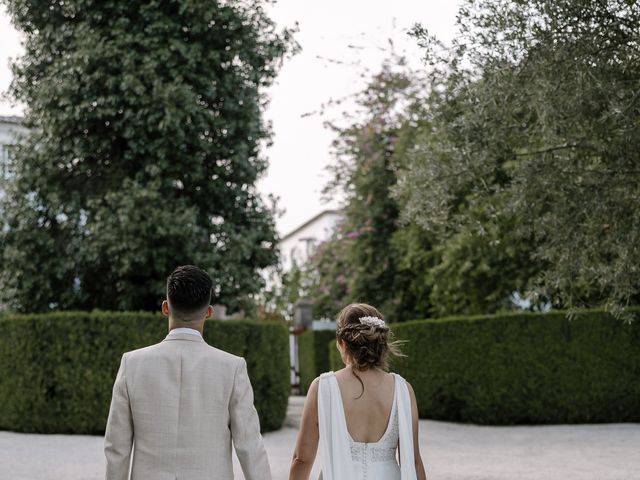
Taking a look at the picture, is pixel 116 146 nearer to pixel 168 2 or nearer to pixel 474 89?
pixel 168 2

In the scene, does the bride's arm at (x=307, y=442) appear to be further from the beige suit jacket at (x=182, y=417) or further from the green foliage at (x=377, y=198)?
the green foliage at (x=377, y=198)

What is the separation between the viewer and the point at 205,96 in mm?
17766

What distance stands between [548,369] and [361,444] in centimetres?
1268

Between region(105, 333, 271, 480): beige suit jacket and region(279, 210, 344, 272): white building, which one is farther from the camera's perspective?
region(279, 210, 344, 272): white building

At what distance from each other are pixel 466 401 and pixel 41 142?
984 cm

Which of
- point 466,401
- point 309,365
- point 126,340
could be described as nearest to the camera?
point 126,340

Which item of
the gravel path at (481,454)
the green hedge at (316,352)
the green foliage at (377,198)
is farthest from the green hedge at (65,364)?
the green hedge at (316,352)

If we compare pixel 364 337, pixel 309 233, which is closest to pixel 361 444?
pixel 364 337

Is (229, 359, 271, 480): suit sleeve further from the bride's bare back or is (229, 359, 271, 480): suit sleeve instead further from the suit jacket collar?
the bride's bare back

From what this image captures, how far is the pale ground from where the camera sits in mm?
10867

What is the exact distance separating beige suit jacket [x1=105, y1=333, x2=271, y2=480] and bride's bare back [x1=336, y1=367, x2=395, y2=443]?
0.66m

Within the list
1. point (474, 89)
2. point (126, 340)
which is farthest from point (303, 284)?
point (474, 89)

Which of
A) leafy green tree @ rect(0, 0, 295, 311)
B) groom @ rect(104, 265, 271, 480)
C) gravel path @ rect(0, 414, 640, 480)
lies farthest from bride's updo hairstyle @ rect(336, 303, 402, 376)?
leafy green tree @ rect(0, 0, 295, 311)

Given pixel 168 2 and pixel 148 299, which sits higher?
pixel 168 2
